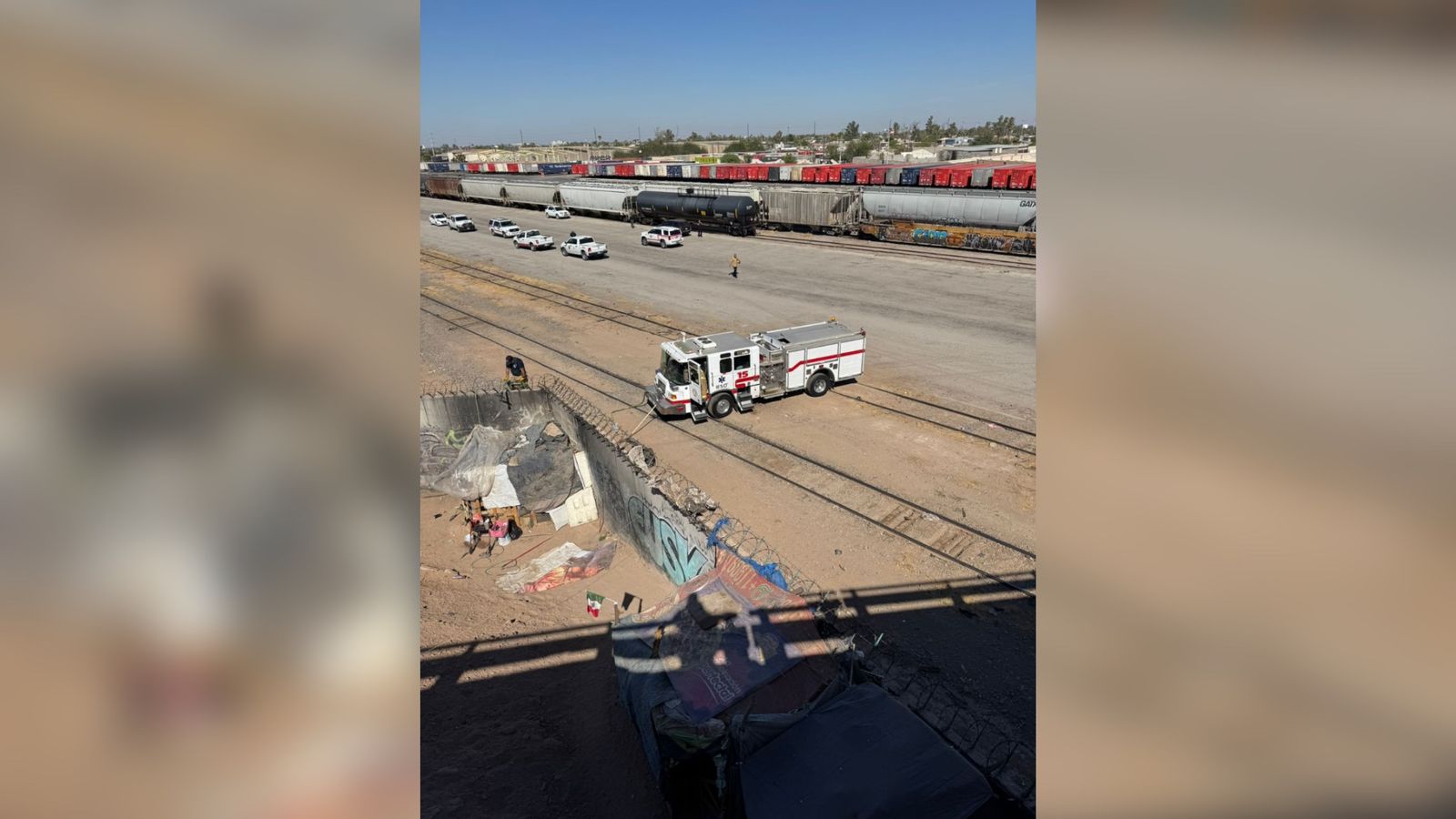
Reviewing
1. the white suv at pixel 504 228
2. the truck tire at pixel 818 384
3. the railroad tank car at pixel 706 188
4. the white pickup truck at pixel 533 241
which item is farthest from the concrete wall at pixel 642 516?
the white suv at pixel 504 228

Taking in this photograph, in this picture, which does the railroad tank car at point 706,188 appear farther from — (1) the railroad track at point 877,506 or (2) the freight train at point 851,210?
(1) the railroad track at point 877,506

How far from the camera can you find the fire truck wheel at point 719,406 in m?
20.5

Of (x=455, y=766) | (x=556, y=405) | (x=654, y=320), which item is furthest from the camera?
(x=654, y=320)

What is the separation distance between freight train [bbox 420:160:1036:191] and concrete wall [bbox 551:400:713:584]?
143 feet

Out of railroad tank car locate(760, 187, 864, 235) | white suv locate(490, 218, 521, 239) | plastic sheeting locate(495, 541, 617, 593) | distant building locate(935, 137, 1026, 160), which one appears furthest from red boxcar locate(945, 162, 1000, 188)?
distant building locate(935, 137, 1026, 160)

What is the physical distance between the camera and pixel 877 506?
15.8m

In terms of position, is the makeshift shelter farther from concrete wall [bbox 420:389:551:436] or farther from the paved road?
the paved road

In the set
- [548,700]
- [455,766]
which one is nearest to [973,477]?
[548,700]

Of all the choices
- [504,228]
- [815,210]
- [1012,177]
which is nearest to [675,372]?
[815,210]

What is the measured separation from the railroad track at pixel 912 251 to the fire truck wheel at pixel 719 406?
20771mm

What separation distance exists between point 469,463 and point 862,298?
70.1 feet
